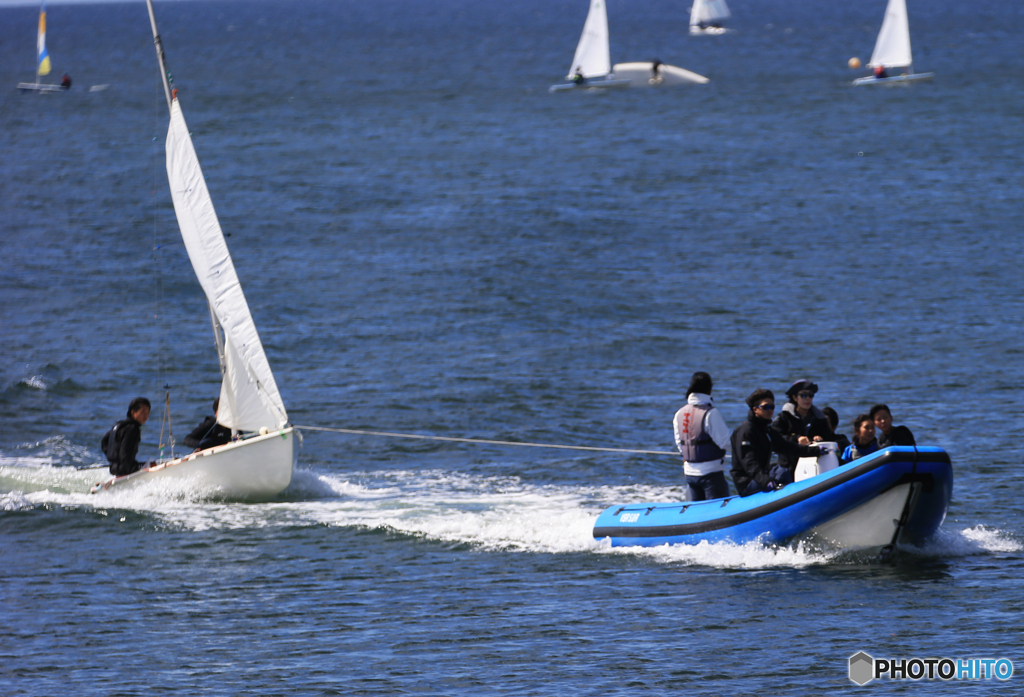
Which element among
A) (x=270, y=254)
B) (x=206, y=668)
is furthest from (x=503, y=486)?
(x=270, y=254)

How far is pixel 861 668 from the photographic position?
1369 centimetres

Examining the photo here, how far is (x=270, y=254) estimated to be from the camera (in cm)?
4191

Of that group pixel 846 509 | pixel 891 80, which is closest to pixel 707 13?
pixel 891 80

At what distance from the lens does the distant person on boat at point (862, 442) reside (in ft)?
52.2

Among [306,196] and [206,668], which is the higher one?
[306,196]

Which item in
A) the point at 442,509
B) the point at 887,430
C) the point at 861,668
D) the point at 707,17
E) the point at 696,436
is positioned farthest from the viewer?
the point at 707,17

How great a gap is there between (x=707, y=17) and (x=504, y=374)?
124m

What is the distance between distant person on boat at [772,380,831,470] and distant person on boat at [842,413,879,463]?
37 cm

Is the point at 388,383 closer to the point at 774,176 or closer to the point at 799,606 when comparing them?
the point at 799,606

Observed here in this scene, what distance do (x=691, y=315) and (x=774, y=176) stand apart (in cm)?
2203

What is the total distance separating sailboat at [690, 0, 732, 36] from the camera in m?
146

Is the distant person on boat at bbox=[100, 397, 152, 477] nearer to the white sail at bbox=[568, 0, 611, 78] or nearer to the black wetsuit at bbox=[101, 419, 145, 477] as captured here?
the black wetsuit at bbox=[101, 419, 145, 477]

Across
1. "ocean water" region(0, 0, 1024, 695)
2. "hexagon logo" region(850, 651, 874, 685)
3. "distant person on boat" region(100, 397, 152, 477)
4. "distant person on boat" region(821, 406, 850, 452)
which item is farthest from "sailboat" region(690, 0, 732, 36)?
"hexagon logo" region(850, 651, 874, 685)

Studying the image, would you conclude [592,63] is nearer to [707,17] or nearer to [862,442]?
[707,17]
